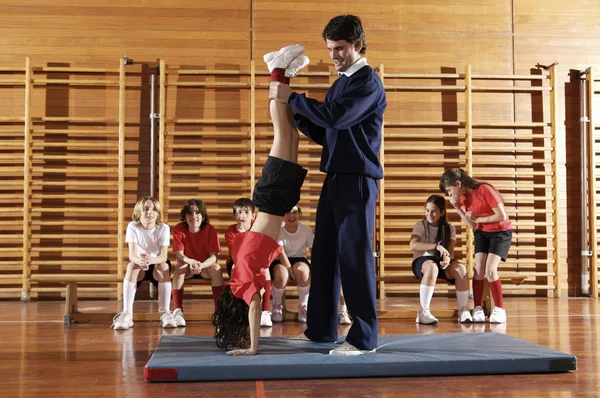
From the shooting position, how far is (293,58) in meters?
3.33

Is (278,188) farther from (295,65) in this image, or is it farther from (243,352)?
(243,352)

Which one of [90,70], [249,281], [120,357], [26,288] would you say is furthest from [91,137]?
[249,281]

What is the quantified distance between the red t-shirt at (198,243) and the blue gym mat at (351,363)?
2.02 meters

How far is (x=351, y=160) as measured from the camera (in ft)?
10.9

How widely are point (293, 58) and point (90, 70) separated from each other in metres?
4.57

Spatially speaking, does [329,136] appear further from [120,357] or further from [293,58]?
[120,357]

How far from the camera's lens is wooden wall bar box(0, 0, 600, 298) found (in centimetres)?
729

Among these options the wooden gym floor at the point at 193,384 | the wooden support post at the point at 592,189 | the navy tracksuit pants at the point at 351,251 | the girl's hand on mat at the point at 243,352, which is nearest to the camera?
the wooden gym floor at the point at 193,384

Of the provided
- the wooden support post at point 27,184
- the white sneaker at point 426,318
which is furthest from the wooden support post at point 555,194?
the wooden support post at point 27,184

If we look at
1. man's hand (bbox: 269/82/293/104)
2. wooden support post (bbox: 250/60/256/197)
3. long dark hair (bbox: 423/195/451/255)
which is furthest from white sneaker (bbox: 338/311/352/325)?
wooden support post (bbox: 250/60/256/197)

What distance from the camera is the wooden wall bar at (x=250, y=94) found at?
287 inches

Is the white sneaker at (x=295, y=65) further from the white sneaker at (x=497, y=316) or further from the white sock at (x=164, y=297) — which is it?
the white sneaker at (x=497, y=316)

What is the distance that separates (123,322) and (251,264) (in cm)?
191

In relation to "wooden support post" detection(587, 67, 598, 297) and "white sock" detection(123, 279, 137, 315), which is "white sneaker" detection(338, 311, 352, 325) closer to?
"white sock" detection(123, 279, 137, 315)
